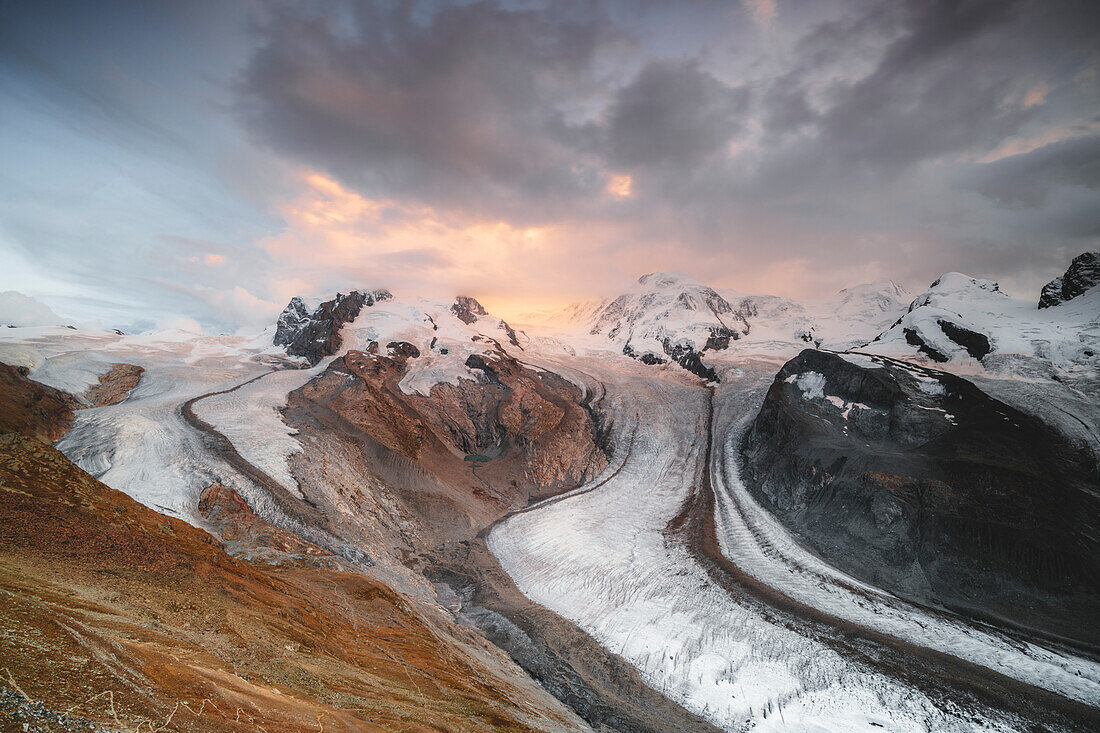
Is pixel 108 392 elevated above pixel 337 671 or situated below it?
below

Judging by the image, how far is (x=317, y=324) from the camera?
77750 millimetres

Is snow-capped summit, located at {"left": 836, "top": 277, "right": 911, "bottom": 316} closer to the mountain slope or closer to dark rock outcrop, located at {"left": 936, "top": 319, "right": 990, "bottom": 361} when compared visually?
dark rock outcrop, located at {"left": 936, "top": 319, "right": 990, "bottom": 361}

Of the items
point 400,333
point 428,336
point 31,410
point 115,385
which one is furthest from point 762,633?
point 400,333

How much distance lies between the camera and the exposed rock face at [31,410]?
22500 millimetres

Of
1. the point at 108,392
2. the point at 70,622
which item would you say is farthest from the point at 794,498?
the point at 108,392

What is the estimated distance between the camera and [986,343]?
40.4m

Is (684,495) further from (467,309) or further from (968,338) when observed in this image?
(467,309)

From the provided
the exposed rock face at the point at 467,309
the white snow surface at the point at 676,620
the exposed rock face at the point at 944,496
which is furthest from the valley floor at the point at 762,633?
the exposed rock face at the point at 467,309

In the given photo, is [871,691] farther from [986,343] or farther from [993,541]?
[986,343]

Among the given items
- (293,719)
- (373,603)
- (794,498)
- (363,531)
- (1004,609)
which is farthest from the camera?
(794,498)

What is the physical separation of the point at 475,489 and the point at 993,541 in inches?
1577

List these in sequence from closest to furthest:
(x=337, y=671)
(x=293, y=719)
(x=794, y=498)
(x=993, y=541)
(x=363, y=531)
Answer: (x=293, y=719) < (x=337, y=671) < (x=993, y=541) < (x=363, y=531) < (x=794, y=498)

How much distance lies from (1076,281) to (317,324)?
110 meters

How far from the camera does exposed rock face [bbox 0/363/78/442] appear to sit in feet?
73.8
